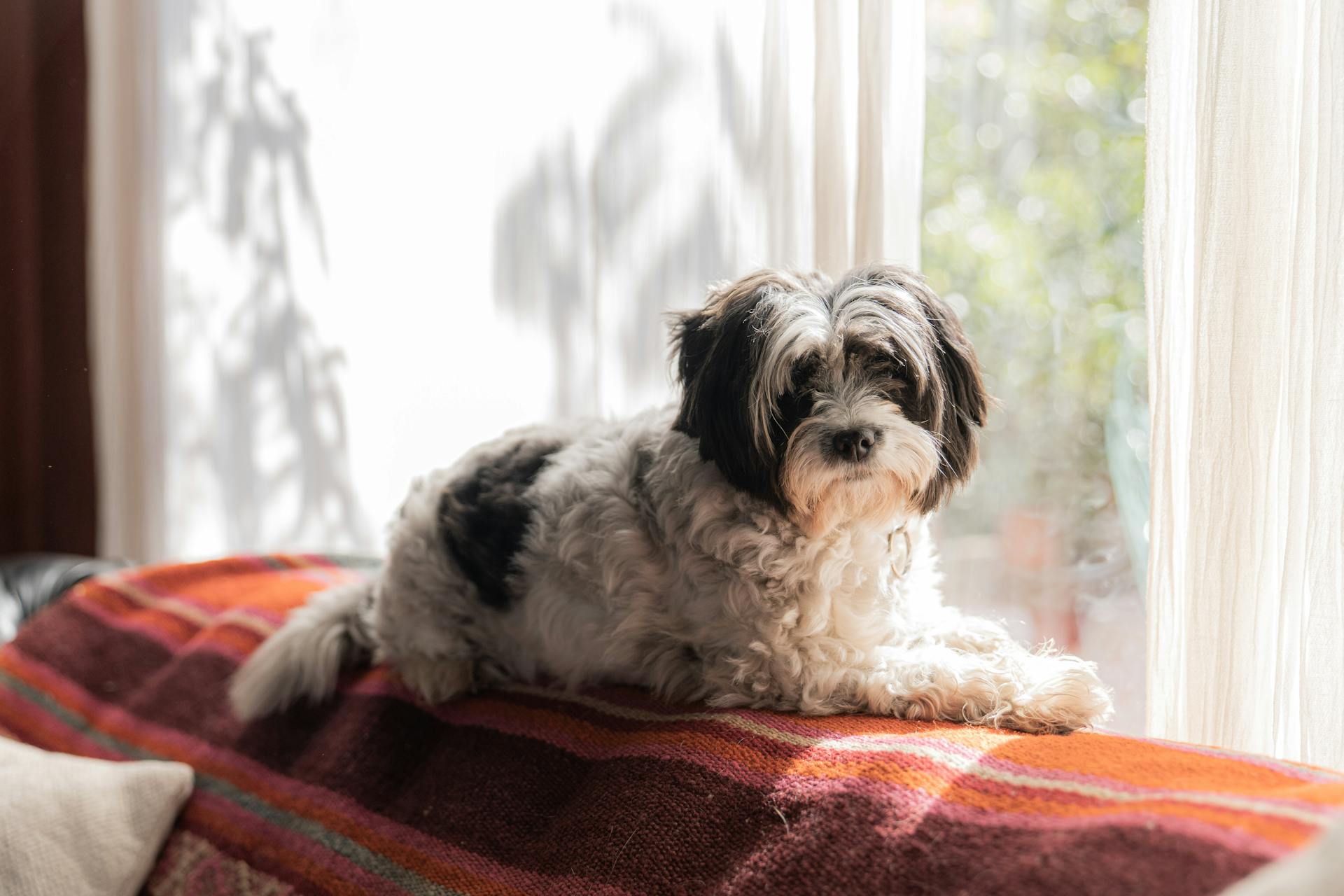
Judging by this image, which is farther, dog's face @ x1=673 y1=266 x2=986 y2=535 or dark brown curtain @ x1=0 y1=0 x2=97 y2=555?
dark brown curtain @ x1=0 y1=0 x2=97 y2=555

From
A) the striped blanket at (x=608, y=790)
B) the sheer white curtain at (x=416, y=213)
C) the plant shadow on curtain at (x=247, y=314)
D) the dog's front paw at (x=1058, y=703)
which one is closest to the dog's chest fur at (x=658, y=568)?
the striped blanket at (x=608, y=790)

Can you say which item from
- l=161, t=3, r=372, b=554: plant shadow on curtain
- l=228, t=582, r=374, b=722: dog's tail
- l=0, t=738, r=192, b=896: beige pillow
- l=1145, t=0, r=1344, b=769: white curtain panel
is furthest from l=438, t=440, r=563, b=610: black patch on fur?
l=161, t=3, r=372, b=554: plant shadow on curtain

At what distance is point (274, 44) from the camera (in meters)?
3.23

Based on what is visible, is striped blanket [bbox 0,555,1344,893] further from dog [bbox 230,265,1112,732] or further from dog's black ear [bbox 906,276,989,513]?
dog's black ear [bbox 906,276,989,513]

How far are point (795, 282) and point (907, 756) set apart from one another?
772 mm

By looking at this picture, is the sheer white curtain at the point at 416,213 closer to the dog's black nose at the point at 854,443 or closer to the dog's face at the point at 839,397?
the dog's face at the point at 839,397

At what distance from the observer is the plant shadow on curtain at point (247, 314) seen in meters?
3.28

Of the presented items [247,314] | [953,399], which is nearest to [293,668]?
[953,399]

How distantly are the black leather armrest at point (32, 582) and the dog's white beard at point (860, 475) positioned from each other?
2412 mm

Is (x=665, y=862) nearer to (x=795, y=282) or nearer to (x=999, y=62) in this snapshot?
(x=795, y=282)

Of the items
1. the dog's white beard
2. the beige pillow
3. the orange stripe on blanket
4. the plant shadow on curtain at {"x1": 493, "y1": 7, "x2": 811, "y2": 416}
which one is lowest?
the beige pillow

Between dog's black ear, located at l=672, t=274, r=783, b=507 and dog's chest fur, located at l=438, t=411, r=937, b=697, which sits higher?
dog's black ear, located at l=672, t=274, r=783, b=507

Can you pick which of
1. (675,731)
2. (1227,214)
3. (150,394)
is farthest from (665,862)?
(150,394)

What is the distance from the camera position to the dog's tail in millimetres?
2082
